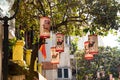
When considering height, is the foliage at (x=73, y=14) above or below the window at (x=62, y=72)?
above

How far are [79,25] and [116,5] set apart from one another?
2.58 m

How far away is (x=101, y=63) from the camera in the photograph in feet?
155

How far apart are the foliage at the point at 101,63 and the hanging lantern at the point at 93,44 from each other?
93.9 feet

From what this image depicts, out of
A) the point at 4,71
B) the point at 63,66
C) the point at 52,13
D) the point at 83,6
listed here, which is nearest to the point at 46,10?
the point at 52,13

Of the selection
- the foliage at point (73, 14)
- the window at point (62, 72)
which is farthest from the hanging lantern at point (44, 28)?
the window at point (62, 72)

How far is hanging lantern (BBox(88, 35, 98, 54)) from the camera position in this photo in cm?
1465

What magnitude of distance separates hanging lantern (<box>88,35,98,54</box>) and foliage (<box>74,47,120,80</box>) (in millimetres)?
28628

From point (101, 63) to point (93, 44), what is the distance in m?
32.7

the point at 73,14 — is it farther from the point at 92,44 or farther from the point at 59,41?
the point at 92,44

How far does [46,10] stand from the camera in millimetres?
15117

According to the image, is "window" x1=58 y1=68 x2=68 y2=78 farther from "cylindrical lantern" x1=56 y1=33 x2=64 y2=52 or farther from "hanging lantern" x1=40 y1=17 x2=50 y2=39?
"hanging lantern" x1=40 y1=17 x2=50 y2=39

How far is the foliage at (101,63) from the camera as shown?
1762 inches

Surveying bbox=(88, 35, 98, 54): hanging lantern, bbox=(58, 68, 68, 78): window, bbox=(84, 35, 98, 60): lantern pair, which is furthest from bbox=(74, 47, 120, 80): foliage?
bbox=(88, 35, 98, 54): hanging lantern

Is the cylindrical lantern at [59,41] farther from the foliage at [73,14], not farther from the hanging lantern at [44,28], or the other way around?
the hanging lantern at [44,28]
